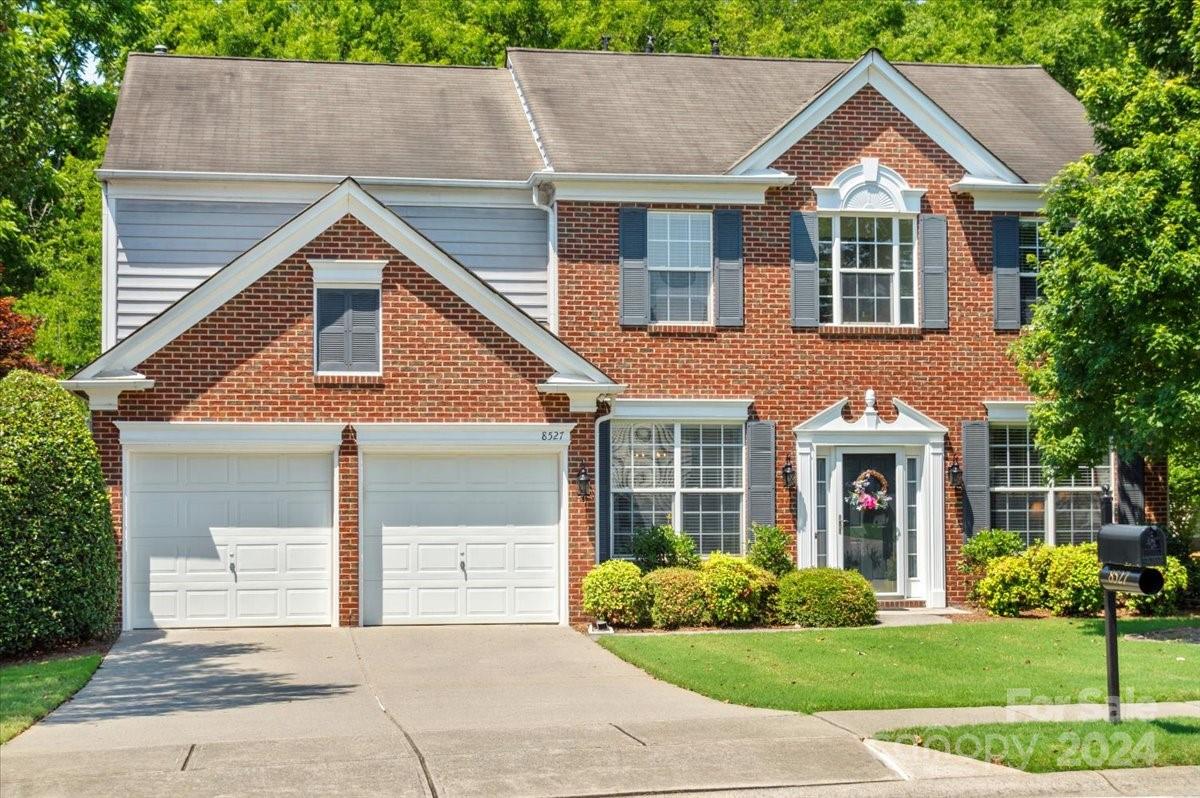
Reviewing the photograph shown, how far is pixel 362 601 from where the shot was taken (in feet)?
61.8

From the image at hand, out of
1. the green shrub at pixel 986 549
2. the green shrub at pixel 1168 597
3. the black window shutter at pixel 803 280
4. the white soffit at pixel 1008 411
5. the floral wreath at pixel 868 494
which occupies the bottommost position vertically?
the green shrub at pixel 1168 597

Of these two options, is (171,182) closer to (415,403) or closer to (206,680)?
(415,403)

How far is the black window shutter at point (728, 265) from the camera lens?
67.8 feet

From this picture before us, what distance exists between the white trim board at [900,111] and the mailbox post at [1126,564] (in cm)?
1059

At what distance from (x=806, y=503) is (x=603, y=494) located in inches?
113

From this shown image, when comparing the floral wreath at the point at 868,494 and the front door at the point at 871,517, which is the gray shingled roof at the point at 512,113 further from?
the floral wreath at the point at 868,494

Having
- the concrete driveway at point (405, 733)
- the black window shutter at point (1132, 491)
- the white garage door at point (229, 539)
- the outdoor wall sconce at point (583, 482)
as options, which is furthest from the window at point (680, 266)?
the black window shutter at point (1132, 491)

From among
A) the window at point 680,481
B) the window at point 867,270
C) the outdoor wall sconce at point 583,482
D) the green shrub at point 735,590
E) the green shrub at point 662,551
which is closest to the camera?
the green shrub at point 735,590

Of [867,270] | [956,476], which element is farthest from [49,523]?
[956,476]

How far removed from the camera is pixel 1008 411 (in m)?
21.3

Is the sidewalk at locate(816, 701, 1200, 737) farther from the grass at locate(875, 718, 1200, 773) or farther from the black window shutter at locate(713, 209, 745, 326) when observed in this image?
the black window shutter at locate(713, 209, 745, 326)

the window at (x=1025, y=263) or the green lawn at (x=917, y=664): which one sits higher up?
the window at (x=1025, y=263)

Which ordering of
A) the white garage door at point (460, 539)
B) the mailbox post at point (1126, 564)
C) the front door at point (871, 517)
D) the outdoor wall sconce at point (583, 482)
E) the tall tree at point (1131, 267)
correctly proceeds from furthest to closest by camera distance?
the front door at point (871, 517)
the outdoor wall sconce at point (583, 482)
the white garage door at point (460, 539)
the tall tree at point (1131, 267)
the mailbox post at point (1126, 564)

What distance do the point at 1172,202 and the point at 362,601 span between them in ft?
34.8
